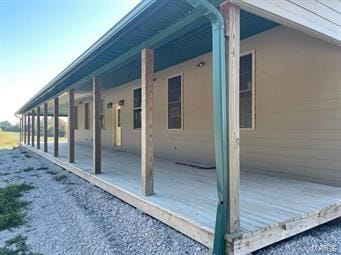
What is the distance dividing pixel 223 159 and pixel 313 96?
2.83m

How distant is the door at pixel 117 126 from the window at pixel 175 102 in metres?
3.93

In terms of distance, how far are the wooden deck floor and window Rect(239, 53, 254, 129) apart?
1.08m

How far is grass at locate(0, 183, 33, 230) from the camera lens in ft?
11.5

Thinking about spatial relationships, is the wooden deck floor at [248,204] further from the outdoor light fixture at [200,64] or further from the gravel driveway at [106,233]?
the outdoor light fixture at [200,64]

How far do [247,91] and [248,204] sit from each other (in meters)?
2.76

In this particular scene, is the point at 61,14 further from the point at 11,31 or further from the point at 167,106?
the point at 167,106

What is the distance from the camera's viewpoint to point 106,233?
10.2 ft

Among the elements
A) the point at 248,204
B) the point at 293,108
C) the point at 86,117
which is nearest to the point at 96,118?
the point at 248,204

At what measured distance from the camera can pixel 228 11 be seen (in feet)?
7.99

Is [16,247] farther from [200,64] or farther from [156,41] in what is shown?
[200,64]

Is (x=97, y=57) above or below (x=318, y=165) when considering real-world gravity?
above

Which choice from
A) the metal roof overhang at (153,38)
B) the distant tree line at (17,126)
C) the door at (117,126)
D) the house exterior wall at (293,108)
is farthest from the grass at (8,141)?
the house exterior wall at (293,108)

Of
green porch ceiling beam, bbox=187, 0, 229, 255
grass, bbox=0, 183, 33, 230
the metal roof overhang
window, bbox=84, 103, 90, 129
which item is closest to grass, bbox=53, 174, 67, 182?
grass, bbox=0, 183, 33, 230

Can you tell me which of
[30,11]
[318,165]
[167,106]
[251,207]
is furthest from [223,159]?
[30,11]
